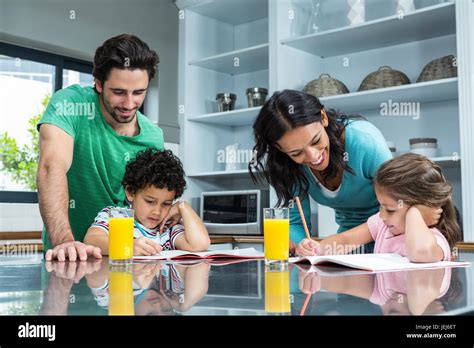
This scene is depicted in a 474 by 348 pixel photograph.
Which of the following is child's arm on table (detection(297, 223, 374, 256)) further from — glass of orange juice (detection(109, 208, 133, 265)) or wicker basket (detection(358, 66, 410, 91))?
wicker basket (detection(358, 66, 410, 91))

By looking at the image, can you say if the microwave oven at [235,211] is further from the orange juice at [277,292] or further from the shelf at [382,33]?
the orange juice at [277,292]

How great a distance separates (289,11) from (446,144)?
1.30m

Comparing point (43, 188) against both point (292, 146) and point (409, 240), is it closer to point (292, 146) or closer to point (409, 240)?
point (292, 146)

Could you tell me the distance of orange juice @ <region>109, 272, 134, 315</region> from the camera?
52cm

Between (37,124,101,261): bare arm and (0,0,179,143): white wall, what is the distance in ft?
5.96

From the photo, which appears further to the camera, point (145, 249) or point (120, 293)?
point (145, 249)

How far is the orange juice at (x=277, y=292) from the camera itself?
0.54 metres

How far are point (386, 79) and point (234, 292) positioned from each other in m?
2.59

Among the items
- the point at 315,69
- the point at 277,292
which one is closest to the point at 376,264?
the point at 277,292

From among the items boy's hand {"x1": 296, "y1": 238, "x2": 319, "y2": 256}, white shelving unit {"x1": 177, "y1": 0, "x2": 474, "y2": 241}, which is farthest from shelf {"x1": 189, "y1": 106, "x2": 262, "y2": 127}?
boy's hand {"x1": 296, "y1": 238, "x2": 319, "y2": 256}

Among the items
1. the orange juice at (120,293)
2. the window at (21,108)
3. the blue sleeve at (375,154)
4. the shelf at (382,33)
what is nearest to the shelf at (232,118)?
the shelf at (382,33)

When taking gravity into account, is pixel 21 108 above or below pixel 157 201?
above

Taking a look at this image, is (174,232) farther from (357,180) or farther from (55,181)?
(357,180)

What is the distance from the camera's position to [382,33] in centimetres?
313
